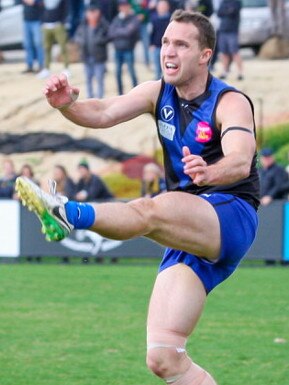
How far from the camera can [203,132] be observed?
22.6 ft

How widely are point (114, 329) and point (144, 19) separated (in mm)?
15036

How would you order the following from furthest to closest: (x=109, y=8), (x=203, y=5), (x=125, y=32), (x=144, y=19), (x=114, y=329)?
1. (x=109, y=8)
2. (x=144, y=19)
3. (x=203, y=5)
4. (x=125, y=32)
5. (x=114, y=329)

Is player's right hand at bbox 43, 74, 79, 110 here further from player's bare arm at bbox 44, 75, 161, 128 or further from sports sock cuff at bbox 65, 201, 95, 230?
sports sock cuff at bbox 65, 201, 95, 230

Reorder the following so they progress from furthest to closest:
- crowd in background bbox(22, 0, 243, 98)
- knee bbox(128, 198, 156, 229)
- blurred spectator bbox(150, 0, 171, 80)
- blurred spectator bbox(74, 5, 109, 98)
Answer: blurred spectator bbox(74, 5, 109, 98) → crowd in background bbox(22, 0, 243, 98) → blurred spectator bbox(150, 0, 171, 80) → knee bbox(128, 198, 156, 229)

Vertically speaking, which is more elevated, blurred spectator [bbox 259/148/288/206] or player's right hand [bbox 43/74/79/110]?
player's right hand [bbox 43/74/79/110]

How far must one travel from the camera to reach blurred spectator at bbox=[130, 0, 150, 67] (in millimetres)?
25484

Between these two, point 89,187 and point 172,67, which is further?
point 89,187

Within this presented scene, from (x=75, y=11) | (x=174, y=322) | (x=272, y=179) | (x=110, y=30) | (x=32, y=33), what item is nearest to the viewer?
(x=174, y=322)

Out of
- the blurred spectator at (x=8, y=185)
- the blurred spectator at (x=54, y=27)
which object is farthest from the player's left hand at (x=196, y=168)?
the blurred spectator at (x=54, y=27)

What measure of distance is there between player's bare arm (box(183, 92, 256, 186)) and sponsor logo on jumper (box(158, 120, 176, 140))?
1.16 ft

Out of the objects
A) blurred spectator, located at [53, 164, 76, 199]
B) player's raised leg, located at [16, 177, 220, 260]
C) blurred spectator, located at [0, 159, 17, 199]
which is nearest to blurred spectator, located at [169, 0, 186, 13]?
blurred spectator, located at [0, 159, 17, 199]

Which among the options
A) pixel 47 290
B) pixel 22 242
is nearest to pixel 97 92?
pixel 22 242

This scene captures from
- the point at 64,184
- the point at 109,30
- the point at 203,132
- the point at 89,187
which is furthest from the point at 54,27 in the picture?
the point at 203,132

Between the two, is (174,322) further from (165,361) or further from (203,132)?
(203,132)
